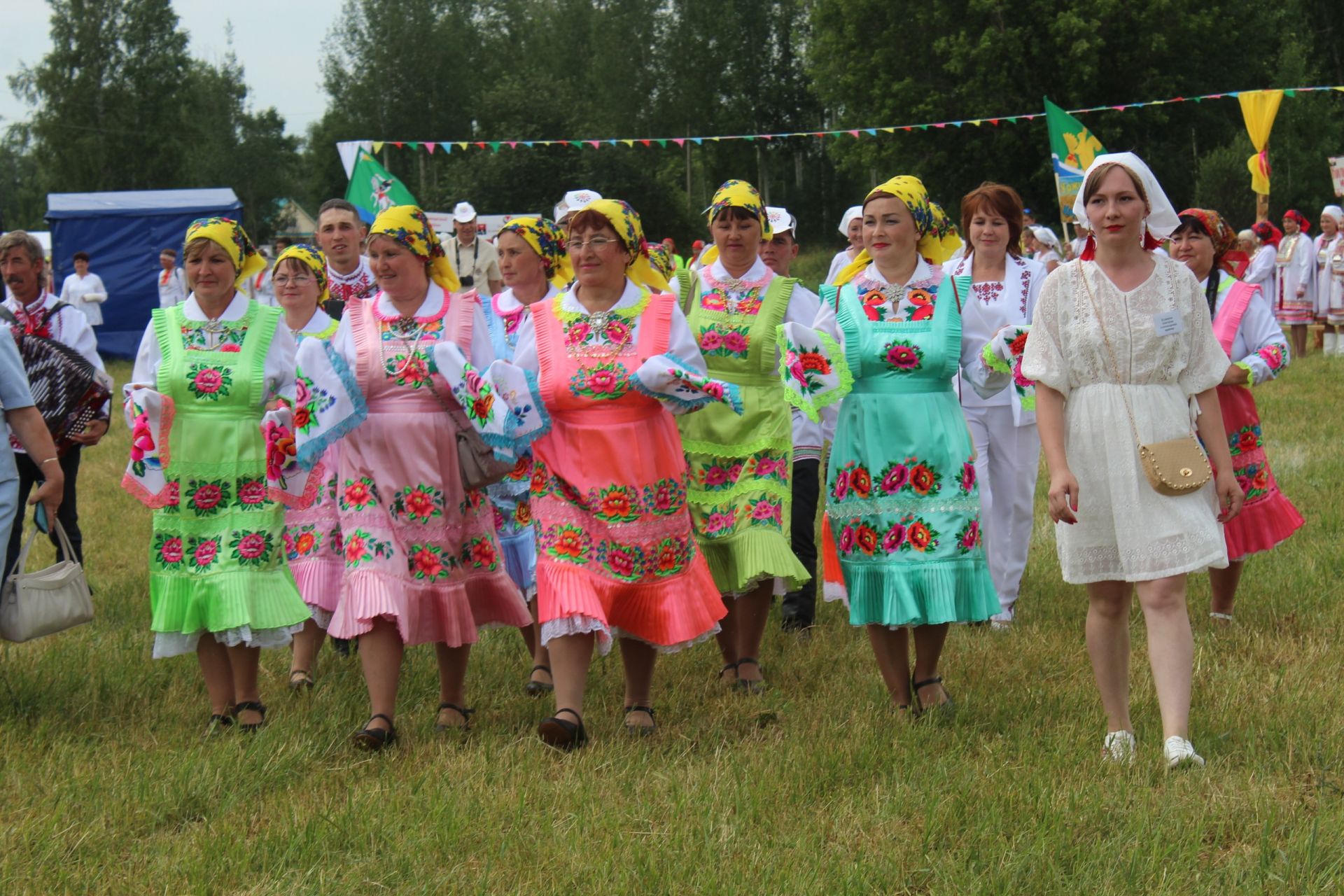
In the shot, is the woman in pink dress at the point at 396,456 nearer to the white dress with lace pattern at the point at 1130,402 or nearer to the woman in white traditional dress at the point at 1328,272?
the white dress with lace pattern at the point at 1130,402

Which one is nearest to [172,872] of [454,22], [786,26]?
[786,26]

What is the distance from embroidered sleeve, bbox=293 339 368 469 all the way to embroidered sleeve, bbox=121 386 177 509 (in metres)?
0.65

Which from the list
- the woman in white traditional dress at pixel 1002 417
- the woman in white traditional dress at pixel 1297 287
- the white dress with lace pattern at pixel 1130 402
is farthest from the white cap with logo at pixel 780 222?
the woman in white traditional dress at pixel 1297 287

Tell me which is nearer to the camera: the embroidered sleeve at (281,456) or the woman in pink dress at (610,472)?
the woman in pink dress at (610,472)

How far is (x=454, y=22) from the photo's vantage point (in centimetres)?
6506

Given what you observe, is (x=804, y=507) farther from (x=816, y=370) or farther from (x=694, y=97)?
(x=694, y=97)

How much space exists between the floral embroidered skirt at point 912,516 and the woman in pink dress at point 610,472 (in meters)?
0.60

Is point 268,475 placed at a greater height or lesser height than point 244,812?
greater

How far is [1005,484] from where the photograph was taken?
7316 millimetres

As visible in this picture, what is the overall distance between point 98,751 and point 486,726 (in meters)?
1.41

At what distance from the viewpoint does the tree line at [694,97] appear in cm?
3872

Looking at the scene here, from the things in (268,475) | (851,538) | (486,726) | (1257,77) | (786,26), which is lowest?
(486,726)

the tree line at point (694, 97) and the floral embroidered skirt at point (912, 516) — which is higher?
the tree line at point (694, 97)

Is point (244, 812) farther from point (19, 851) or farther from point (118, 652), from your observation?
point (118, 652)
